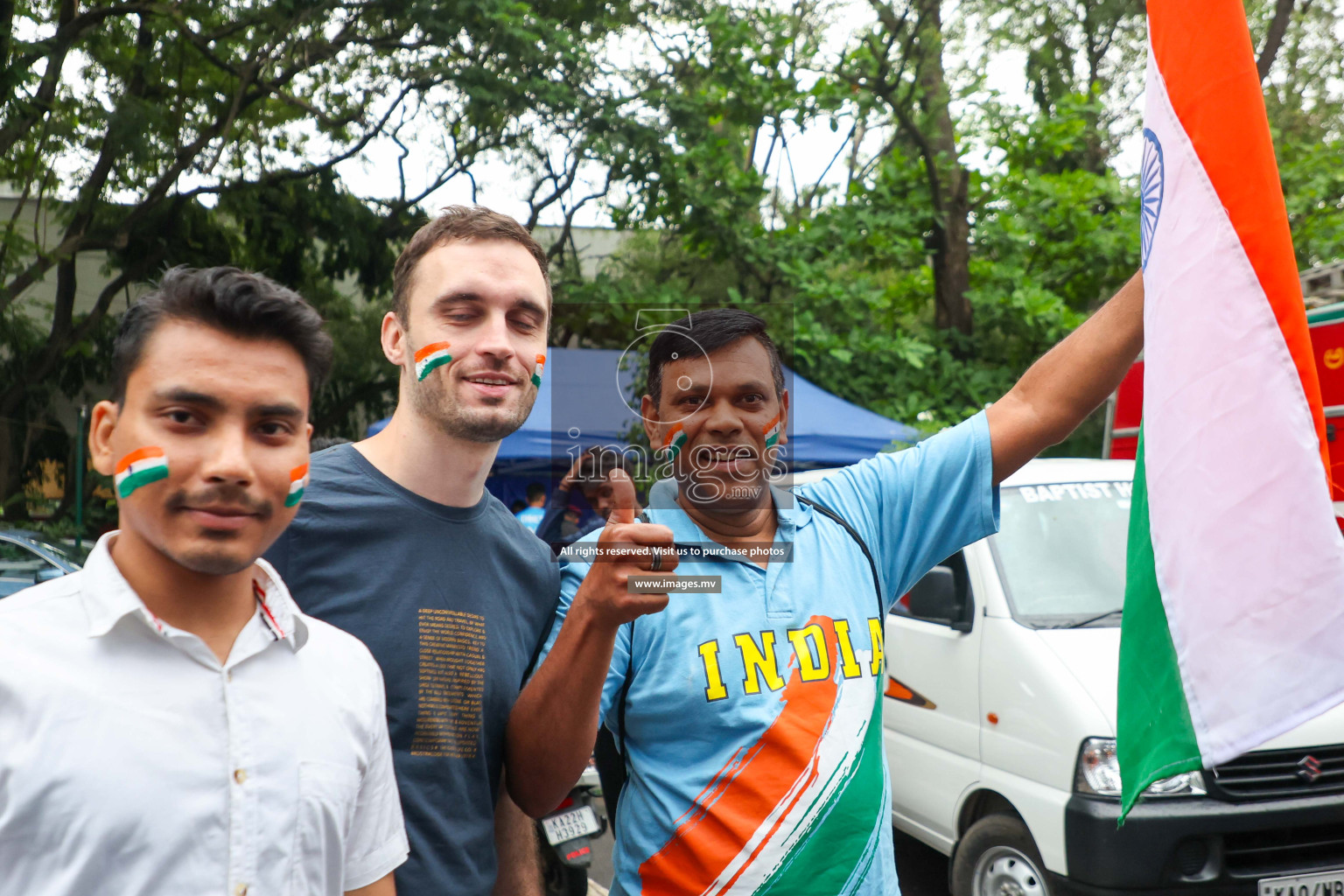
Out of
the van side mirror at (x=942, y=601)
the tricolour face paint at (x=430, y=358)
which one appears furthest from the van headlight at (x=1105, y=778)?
the tricolour face paint at (x=430, y=358)

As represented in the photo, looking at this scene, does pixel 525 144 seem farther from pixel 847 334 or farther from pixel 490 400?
pixel 490 400

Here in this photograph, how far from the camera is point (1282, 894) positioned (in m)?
3.36

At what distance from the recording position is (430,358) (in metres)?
1.64

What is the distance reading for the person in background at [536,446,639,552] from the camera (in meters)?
1.48

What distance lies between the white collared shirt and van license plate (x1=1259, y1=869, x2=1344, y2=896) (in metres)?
3.13

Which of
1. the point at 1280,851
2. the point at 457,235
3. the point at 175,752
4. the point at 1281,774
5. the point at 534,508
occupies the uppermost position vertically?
the point at 457,235

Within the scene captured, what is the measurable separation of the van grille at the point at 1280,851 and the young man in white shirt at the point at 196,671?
10.0ft

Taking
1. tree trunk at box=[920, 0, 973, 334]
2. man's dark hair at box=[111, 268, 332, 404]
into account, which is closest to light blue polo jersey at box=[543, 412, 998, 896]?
man's dark hair at box=[111, 268, 332, 404]

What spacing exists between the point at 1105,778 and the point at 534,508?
2.35m

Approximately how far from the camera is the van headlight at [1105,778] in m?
3.34

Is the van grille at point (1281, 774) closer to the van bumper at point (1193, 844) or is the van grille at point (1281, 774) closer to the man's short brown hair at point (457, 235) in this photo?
the van bumper at point (1193, 844)

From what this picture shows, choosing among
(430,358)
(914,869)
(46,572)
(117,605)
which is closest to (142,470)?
(117,605)

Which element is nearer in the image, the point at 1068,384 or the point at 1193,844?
the point at 1068,384

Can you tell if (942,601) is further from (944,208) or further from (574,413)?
(944,208)
